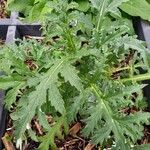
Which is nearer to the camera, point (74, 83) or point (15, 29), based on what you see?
point (74, 83)

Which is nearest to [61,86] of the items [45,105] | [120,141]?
[45,105]

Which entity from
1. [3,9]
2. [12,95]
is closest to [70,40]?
[12,95]

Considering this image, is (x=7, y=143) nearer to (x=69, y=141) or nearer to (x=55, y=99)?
(x=69, y=141)

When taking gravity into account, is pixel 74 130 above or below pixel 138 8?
below

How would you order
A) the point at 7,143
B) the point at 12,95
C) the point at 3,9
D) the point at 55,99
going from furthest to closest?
the point at 3,9 < the point at 7,143 < the point at 12,95 < the point at 55,99

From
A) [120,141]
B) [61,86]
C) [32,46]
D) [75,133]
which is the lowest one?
[75,133]

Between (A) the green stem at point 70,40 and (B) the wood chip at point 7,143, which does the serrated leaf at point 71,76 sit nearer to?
(A) the green stem at point 70,40

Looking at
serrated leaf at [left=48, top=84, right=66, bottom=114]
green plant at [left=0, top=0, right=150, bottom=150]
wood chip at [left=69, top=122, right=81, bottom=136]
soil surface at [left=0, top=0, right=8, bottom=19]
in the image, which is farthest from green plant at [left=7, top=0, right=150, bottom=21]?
serrated leaf at [left=48, top=84, right=66, bottom=114]

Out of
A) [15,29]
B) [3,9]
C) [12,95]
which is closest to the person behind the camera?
[12,95]

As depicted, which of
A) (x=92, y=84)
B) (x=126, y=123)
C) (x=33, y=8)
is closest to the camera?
(x=126, y=123)

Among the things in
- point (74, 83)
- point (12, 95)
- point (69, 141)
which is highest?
point (74, 83)

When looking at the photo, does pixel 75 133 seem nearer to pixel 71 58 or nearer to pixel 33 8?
pixel 71 58
